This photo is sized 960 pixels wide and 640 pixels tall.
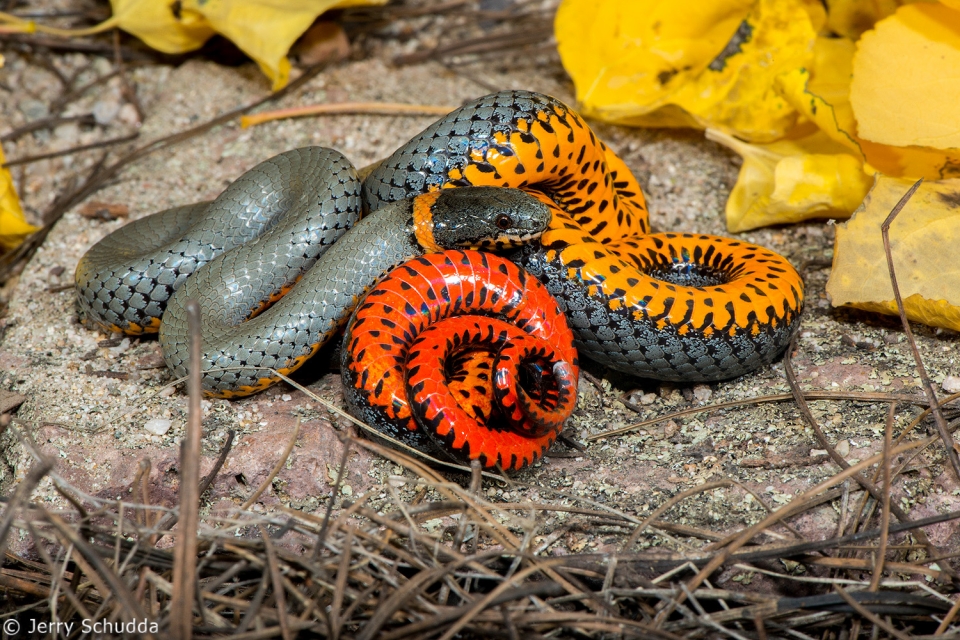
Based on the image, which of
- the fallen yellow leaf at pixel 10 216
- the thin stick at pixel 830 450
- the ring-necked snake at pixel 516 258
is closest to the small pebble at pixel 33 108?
the fallen yellow leaf at pixel 10 216

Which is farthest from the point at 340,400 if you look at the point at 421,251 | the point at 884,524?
the point at 884,524

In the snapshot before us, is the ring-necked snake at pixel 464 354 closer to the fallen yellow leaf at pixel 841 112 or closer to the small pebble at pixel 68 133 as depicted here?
the fallen yellow leaf at pixel 841 112

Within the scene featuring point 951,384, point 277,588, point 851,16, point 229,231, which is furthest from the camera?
point 851,16

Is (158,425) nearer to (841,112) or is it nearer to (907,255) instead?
(907,255)

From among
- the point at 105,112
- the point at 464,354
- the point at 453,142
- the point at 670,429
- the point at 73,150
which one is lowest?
the point at 670,429

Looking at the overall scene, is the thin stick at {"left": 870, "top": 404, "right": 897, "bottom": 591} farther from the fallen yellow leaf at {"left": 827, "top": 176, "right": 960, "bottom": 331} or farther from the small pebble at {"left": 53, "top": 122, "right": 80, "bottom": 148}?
the small pebble at {"left": 53, "top": 122, "right": 80, "bottom": 148}

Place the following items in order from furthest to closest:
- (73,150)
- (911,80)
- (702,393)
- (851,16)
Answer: (73,150) < (851,16) < (702,393) < (911,80)

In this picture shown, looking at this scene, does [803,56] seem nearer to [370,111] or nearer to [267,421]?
[370,111]
